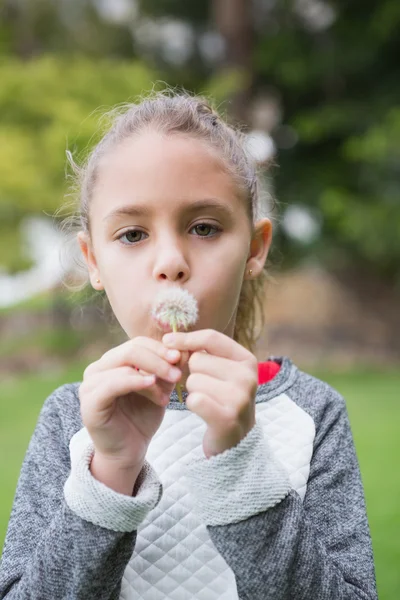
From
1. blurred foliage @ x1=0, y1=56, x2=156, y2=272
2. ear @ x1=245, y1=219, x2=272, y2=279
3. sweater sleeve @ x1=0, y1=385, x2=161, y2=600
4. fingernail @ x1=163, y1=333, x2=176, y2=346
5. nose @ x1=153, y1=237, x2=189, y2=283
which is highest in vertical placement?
blurred foliage @ x1=0, y1=56, x2=156, y2=272

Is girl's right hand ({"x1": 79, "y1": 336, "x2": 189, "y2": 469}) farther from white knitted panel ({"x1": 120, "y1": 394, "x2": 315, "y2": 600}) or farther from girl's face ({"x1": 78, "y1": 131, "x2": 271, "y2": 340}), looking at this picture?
white knitted panel ({"x1": 120, "y1": 394, "x2": 315, "y2": 600})

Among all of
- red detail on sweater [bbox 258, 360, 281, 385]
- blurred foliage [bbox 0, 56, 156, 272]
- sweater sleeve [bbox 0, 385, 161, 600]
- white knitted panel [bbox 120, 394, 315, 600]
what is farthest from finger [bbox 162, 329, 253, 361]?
blurred foliage [bbox 0, 56, 156, 272]

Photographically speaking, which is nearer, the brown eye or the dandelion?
the dandelion

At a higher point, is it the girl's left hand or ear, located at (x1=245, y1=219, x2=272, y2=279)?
ear, located at (x1=245, y1=219, x2=272, y2=279)

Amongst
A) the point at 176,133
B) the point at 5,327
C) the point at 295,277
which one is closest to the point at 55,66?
the point at 5,327

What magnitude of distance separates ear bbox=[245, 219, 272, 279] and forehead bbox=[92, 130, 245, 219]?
165 mm

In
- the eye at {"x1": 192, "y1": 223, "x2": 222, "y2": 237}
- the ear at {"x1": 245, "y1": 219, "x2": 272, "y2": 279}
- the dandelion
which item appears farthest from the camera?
the ear at {"x1": 245, "y1": 219, "x2": 272, "y2": 279}

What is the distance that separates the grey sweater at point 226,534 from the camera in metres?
1.13

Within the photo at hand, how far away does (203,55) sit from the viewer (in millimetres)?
12344

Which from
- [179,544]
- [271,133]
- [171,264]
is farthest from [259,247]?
[271,133]

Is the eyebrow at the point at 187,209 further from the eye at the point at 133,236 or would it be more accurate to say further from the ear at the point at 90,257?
the ear at the point at 90,257

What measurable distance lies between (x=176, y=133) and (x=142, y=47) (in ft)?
38.9

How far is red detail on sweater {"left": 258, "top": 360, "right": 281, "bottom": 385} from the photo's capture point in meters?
1.68

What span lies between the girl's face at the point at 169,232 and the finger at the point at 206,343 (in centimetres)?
16
